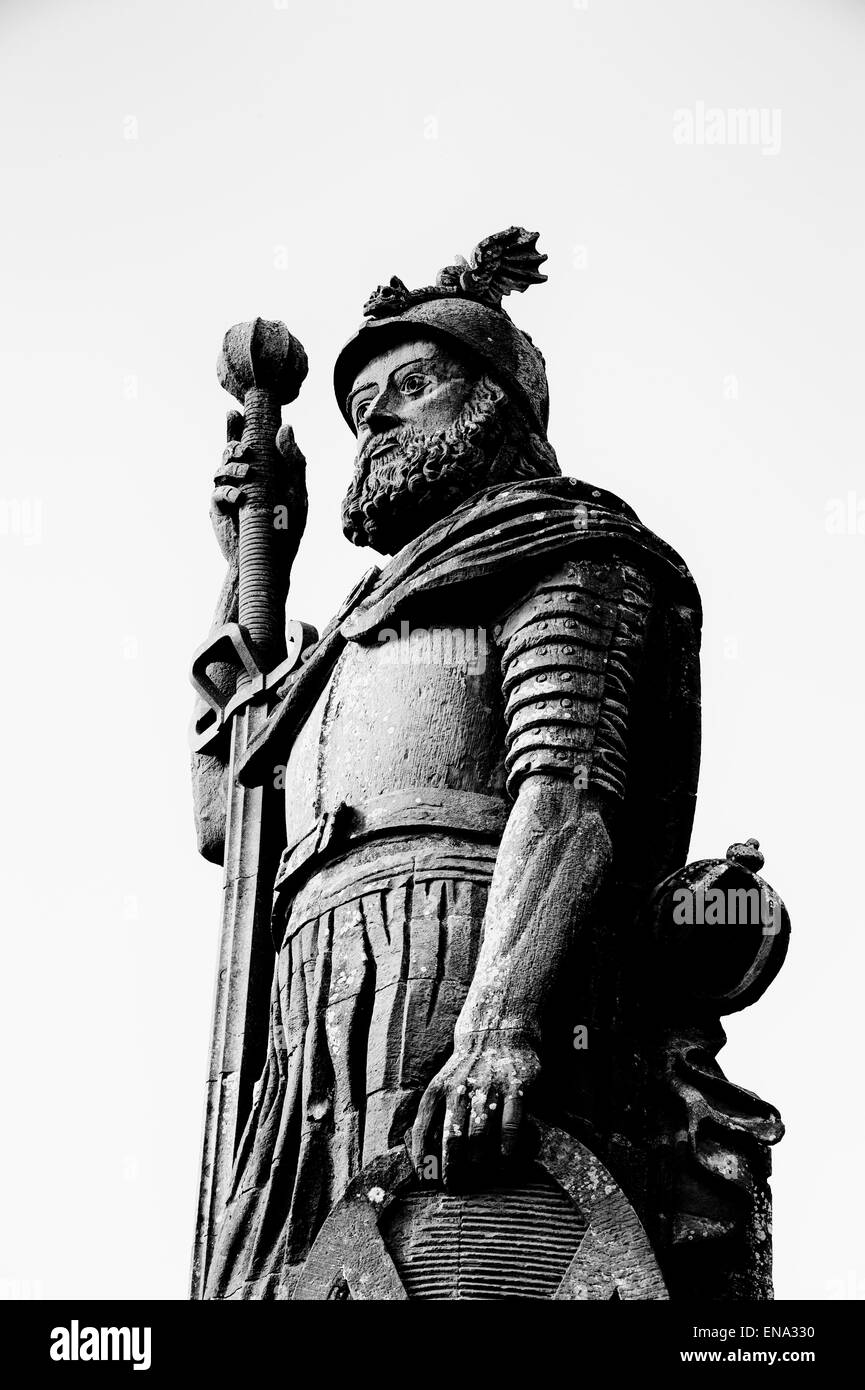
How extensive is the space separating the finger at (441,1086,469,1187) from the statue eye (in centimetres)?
406

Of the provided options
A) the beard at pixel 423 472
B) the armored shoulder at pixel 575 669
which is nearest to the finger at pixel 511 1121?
the armored shoulder at pixel 575 669

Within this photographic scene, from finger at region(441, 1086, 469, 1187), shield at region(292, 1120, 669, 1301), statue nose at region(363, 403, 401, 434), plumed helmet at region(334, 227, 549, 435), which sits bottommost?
shield at region(292, 1120, 669, 1301)

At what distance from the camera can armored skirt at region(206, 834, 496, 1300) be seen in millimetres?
10828

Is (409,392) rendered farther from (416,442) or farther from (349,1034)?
(349,1034)

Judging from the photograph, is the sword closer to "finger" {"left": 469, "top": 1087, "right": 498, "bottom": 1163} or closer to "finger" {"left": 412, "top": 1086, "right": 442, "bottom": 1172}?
"finger" {"left": 412, "top": 1086, "right": 442, "bottom": 1172}

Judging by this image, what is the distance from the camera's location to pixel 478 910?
36.7ft

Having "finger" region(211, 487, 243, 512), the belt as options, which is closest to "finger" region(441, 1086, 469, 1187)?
the belt

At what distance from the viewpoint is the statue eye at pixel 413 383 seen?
13.0 metres

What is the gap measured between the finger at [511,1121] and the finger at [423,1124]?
0.98 ft

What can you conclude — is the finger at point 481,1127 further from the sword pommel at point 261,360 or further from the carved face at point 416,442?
the sword pommel at point 261,360

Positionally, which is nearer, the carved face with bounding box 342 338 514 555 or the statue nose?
the carved face with bounding box 342 338 514 555
